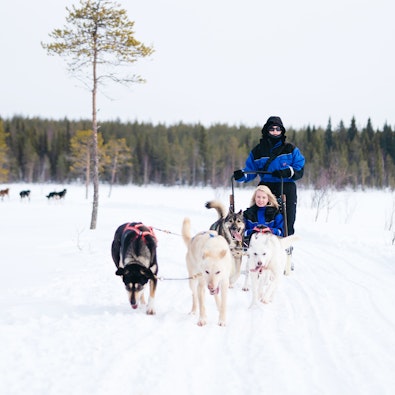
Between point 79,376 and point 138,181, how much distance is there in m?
70.2

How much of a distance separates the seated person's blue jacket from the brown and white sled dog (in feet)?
5.97

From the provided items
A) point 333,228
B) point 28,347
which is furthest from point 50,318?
point 333,228

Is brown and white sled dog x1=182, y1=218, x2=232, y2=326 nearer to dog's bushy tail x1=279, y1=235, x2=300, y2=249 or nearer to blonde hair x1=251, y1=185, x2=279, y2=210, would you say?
dog's bushy tail x1=279, y1=235, x2=300, y2=249

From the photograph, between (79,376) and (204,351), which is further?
(204,351)

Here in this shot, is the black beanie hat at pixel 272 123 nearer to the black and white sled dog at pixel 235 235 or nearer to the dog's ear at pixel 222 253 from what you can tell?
the black and white sled dog at pixel 235 235

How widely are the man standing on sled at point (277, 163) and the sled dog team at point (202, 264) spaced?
3.47 feet

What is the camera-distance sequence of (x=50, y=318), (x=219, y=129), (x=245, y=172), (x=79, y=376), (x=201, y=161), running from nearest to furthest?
Answer: (x=79, y=376), (x=50, y=318), (x=245, y=172), (x=201, y=161), (x=219, y=129)

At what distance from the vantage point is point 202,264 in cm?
385

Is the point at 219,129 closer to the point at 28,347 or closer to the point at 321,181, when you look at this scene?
the point at 321,181

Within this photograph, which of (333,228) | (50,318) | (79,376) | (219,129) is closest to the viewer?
(79,376)

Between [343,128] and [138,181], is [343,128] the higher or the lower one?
the higher one

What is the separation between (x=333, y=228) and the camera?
38.4ft

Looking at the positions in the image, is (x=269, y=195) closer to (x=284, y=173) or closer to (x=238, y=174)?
(x=284, y=173)

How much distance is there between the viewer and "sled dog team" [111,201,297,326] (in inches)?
151
